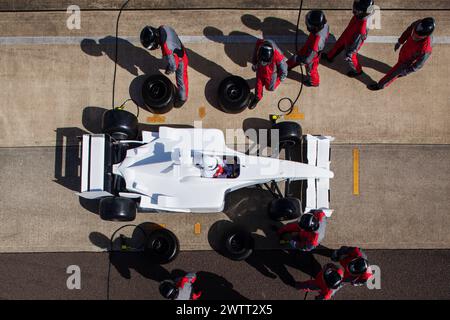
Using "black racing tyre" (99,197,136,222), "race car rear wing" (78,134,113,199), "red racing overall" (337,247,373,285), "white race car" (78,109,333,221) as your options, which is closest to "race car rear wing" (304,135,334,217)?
"white race car" (78,109,333,221)

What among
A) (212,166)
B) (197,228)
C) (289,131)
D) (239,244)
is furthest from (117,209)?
(289,131)

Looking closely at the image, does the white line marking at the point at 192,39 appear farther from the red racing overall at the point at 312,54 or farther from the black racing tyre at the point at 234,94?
the black racing tyre at the point at 234,94

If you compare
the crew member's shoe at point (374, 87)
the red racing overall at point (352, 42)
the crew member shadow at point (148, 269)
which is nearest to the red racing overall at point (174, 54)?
the crew member shadow at point (148, 269)

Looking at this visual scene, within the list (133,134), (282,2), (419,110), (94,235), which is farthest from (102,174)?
(419,110)

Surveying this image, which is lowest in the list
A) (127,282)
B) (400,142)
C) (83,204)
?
(127,282)

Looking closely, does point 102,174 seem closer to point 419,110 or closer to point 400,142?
point 400,142
